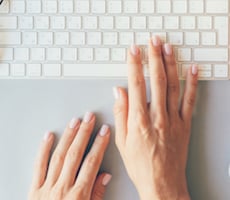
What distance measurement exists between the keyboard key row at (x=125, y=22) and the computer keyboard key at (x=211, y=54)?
0.05 meters

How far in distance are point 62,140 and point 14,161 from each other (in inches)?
4.7

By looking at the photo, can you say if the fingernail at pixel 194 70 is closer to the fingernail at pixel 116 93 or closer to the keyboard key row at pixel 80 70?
the keyboard key row at pixel 80 70

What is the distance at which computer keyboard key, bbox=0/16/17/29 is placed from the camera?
0.70 metres

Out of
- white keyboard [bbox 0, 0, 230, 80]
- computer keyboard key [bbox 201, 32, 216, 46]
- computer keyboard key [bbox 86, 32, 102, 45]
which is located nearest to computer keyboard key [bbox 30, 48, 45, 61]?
white keyboard [bbox 0, 0, 230, 80]

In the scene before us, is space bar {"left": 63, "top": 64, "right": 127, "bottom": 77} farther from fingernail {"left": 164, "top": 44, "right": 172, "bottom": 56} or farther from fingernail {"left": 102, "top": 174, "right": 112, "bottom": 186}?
fingernail {"left": 102, "top": 174, "right": 112, "bottom": 186}

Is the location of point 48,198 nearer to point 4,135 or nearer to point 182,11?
point 4,135

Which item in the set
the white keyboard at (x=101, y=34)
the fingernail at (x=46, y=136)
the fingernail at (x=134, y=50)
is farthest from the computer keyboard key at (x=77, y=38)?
the fingernail at (x=46, y=136)

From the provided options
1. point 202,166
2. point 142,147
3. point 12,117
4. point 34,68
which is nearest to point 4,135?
point 12,117

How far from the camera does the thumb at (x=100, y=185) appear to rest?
72 cm

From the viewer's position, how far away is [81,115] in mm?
732

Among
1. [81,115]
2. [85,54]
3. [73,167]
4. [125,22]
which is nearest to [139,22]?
[125,22]

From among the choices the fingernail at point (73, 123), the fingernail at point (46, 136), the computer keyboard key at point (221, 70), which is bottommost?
the fingernail at point (46, 136)

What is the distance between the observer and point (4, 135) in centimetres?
74

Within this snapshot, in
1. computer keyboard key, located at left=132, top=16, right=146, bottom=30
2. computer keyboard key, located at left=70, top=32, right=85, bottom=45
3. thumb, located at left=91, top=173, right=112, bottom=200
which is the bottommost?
thumb, located at left=91, top=173, right=112, bottom=200
